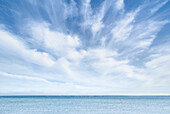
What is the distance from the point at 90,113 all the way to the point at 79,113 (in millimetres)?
1481

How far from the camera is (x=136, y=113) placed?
52.2 feet

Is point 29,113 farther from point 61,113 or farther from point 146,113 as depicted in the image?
point 146,113

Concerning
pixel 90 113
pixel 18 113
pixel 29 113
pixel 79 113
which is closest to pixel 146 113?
pixel 90 113

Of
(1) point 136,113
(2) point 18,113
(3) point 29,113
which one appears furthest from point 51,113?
(1) point 136,113

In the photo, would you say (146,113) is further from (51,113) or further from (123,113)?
(51,113)

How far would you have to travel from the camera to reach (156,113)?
52.2 ft

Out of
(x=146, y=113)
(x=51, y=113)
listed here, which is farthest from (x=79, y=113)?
(x=146, y=113)

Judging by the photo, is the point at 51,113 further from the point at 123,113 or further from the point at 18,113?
the point at 123,113

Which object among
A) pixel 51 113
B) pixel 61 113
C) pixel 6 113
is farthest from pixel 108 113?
pixel 6 113

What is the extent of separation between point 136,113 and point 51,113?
1146 cm

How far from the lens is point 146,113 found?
1602 centimetres

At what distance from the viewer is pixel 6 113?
15547 millimetres

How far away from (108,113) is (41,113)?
8.94 m

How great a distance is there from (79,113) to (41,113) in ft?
16.6
